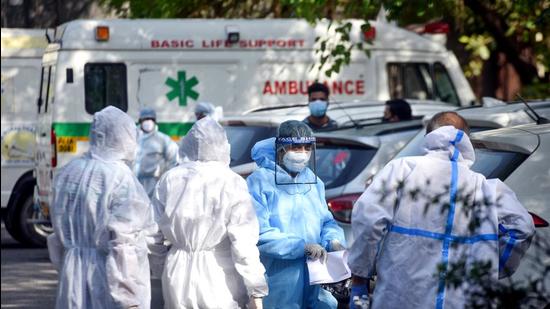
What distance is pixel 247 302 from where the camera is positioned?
675 cm

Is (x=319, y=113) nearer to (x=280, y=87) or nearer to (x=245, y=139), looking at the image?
(x=245, y=139)

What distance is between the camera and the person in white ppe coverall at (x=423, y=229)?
5.74 m

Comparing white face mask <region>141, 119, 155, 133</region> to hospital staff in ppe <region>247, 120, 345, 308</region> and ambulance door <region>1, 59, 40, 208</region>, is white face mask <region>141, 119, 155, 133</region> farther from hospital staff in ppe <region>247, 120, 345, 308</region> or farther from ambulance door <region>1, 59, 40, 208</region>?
hospital staff in ppe <region>247, 120, 345, 308</region>

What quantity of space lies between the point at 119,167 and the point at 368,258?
49.1 inches

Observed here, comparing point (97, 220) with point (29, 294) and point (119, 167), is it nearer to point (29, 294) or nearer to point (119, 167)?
point (119, 167)

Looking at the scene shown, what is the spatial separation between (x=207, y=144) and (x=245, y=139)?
4779mm

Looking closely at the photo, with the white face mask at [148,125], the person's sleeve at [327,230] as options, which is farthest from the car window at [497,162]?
the white face mask at [148,125]

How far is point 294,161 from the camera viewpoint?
729 centimetres

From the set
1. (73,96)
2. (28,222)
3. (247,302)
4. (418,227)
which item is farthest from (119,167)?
(28,222)

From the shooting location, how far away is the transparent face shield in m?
7.26

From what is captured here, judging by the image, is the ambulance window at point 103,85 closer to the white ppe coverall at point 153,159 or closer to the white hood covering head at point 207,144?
the white ppe coverall at point 153,159

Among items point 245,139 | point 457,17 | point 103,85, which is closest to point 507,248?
point 245,139

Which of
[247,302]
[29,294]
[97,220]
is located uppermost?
[97,220]

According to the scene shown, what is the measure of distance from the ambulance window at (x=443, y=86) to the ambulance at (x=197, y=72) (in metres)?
0.01
